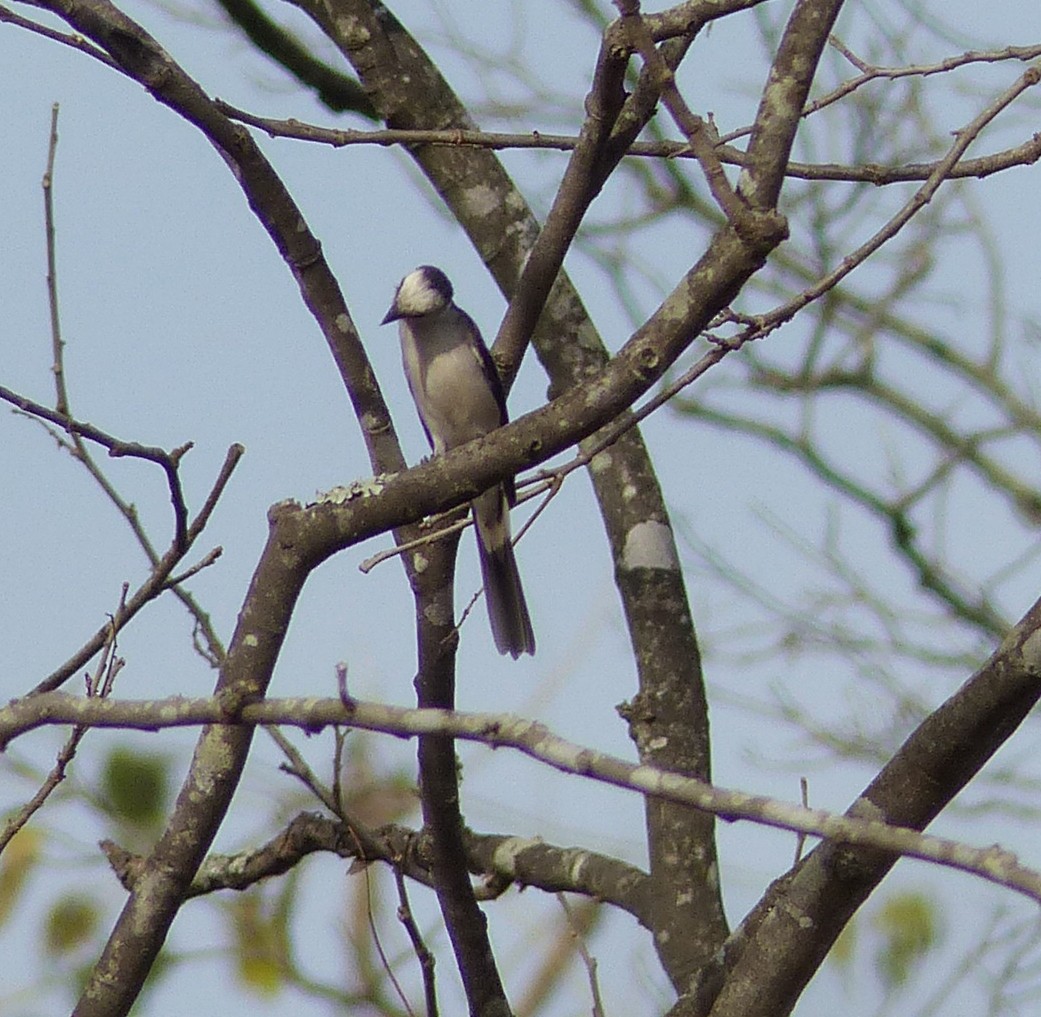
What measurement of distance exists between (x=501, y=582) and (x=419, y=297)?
0.97 m

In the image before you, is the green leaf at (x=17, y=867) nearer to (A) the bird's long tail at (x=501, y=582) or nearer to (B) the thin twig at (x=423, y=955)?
(A) the bird's long tail at (x=501, y=582)

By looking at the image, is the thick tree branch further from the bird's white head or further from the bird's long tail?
the bird's white head

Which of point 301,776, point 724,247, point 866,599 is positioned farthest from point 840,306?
point 724,247

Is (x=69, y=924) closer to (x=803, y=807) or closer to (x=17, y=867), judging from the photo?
(x=17, y=867)

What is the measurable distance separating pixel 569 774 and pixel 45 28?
1689 mm

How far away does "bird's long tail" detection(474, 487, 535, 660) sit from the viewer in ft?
14.1

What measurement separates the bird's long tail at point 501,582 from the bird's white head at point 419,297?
0.73m

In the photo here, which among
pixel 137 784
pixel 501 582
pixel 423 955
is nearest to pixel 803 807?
pixel 423 955

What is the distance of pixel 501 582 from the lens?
173 inches

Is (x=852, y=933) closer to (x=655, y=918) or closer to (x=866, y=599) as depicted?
(x=655, y=918)

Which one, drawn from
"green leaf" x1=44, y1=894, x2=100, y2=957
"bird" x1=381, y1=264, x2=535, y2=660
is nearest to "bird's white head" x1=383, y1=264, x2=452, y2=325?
"bird" x1=381, y1=264, x2=535, y2=660

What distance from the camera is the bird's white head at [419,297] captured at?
Answer: 4.72 m

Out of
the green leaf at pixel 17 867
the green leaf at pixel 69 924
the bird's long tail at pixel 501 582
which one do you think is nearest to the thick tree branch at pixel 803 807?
the bird's long tail at pixel 501 582

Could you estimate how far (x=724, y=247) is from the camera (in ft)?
6.77
